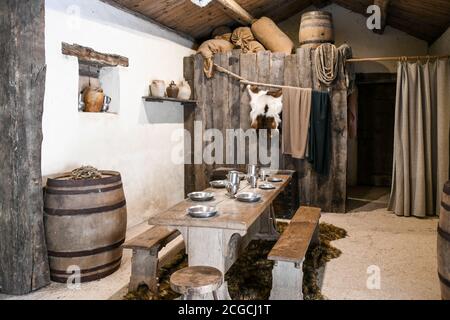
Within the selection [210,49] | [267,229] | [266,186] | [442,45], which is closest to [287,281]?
[266,186]

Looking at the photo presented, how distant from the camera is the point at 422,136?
208 inches

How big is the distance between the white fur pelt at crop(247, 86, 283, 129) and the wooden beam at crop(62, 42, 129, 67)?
191cm

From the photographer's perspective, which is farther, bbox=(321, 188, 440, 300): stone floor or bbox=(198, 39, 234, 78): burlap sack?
bbox=(198, 39, 234, 78): burlap sack

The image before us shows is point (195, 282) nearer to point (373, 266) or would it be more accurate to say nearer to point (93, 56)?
point (373, 266)

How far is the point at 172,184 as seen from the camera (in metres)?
5.95

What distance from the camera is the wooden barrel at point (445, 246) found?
2.36 m

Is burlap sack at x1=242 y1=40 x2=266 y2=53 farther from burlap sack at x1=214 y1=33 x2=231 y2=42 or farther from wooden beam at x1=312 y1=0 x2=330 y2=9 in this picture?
wooden beam at x1=312 y1=0 x2=330 y2=9

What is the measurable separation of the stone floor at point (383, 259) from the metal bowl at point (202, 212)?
3.66 feet

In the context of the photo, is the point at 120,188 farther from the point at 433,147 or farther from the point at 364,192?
the point at 364,192

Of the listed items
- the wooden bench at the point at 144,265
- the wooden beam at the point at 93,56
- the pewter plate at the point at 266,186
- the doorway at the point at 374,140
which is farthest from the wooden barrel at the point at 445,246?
the doorway at the point at 374,140

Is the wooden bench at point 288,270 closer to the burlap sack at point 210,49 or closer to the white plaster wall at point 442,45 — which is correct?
the burlap sack at point 210,49

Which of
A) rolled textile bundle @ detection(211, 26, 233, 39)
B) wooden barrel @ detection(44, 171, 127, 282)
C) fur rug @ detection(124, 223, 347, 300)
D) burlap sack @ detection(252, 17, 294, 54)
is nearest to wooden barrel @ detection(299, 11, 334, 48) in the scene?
burlap sack @ detection(252, 17, 294, 54)

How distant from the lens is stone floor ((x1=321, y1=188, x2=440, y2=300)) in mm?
3133
